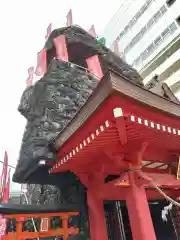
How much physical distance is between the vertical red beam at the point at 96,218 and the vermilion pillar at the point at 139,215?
4.22 ft

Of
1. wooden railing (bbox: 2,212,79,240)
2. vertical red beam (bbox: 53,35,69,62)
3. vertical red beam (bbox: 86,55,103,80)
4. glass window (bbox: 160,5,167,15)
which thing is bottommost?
wooden railing (bbox: 2,212,79,240)

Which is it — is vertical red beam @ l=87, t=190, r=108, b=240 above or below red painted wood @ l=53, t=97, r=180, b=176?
below

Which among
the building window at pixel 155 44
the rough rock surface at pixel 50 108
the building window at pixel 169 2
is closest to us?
the rough rock surface at pixel 50 108

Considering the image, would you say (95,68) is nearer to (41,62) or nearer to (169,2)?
(41,62)

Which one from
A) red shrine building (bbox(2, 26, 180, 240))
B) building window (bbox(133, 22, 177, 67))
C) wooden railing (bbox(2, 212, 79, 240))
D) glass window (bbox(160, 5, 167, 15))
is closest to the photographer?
red shrine building (bbox(2, 26, 180, 240))

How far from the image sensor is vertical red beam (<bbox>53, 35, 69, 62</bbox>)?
817 centimetres

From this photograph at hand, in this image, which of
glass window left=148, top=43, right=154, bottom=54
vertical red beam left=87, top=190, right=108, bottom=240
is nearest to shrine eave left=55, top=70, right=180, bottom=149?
vertical red beam left=87, top=190, right=108, bottom=240

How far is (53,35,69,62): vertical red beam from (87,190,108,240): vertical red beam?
205 inches

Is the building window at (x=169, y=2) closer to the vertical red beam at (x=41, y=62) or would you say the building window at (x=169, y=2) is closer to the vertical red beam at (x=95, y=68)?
the vertical red beam at (x=95, y=68)

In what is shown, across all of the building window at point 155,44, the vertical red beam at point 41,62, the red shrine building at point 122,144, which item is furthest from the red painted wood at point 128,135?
the building window at point 155,44

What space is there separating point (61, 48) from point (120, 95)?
19.8 feet

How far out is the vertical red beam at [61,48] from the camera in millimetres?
8166

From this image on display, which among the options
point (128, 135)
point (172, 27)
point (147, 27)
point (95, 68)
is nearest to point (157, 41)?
point (172, 27)

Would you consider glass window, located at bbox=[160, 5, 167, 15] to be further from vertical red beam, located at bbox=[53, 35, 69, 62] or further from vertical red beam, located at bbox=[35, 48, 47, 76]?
vertical red beam, located at bbox=[35, 48, 47, 76]
